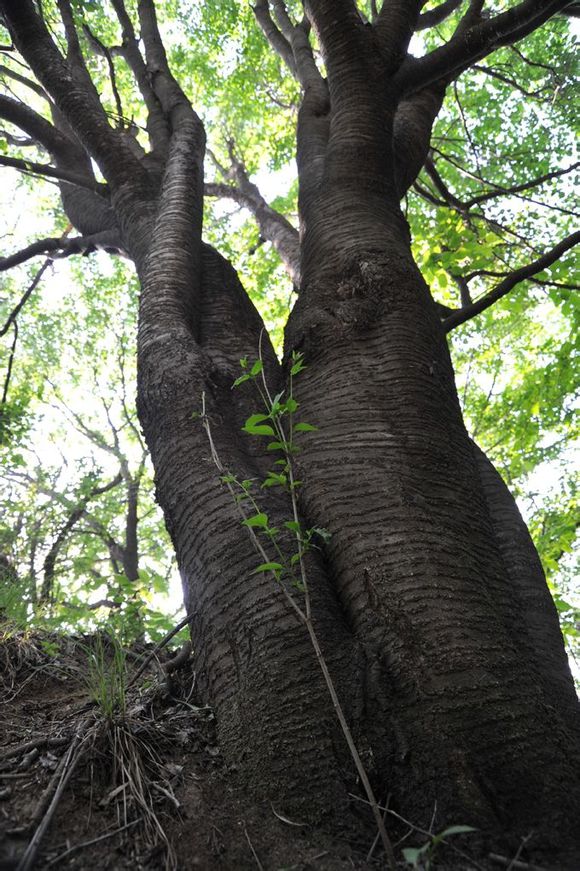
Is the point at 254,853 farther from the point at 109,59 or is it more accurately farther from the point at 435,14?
the point at 435,14

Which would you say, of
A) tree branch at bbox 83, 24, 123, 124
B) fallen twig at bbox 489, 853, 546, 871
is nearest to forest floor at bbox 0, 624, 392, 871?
fallen twig at bbox 489, 853, 546, 871

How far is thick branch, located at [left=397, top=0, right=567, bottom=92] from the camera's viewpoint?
3.31m

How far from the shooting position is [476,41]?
3.45m

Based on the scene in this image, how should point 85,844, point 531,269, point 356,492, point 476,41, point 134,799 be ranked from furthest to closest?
1. point 476,41
2. point 531,269
3. point 356,492
4. point 134,799
5. point 85,844

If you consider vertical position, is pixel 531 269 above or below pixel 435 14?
below

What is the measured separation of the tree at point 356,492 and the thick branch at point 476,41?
0.05 ft

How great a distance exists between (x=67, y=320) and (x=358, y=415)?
40.6ft

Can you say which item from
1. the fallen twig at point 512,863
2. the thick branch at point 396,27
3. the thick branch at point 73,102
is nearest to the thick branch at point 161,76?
the thick branch at point 73,102

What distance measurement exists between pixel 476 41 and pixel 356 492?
3.48 m

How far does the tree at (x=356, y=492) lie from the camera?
1.26m

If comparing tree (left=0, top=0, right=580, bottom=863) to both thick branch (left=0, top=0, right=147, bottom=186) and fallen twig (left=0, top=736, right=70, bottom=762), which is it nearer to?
thick branch (left=0, top=0, right=147, bottom=186)

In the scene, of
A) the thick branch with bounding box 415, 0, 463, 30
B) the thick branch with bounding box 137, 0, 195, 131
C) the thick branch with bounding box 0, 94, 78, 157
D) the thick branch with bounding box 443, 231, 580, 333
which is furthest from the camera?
the thick branch with bounding box 415, 0, 463, 30

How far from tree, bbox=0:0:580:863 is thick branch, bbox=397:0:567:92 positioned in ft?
0.05

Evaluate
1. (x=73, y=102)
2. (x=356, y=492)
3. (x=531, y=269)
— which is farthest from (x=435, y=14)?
(x=356, y=492)
